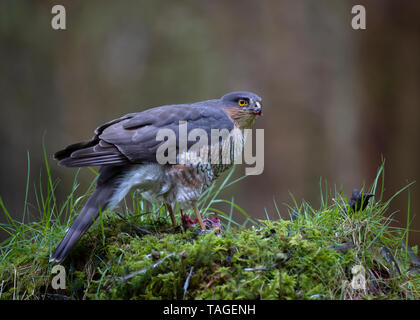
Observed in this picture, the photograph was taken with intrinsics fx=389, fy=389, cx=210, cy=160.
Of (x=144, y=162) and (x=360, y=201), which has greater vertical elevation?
(x=144, y=162)

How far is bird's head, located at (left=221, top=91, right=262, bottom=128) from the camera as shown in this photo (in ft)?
10.4

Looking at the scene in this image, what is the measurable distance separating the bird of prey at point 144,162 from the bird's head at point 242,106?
22cm

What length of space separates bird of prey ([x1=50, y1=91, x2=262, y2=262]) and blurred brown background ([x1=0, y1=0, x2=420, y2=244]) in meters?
2.78

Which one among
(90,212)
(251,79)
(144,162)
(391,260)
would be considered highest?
(251,79)

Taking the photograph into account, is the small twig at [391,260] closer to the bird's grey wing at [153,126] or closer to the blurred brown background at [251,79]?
the bird's grey wing at [153,126]

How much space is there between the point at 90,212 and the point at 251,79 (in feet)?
12.7

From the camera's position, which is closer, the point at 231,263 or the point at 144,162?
the point at 231,263

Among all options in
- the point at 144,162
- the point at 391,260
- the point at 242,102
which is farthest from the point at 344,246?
the point at 242,102

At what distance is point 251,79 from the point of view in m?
5.68

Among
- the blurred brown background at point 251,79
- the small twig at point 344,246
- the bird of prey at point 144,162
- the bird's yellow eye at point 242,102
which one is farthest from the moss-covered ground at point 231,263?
the blurred brown background at point 251,79

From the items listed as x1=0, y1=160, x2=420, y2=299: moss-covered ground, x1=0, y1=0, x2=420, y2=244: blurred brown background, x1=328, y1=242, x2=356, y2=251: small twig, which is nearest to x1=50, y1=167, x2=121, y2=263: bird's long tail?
x1=0, y1=160, x2=420, y2=299: moss-covered ground

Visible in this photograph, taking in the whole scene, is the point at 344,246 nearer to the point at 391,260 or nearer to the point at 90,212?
the point at 391,260

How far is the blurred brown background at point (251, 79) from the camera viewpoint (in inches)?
204

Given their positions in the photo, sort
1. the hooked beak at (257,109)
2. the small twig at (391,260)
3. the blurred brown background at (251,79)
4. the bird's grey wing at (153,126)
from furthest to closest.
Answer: the blurred brown background at (251,79)
the hooked beak at (257,109)
the bird's grey wing at (153,126)
the small twig at (391,260)
